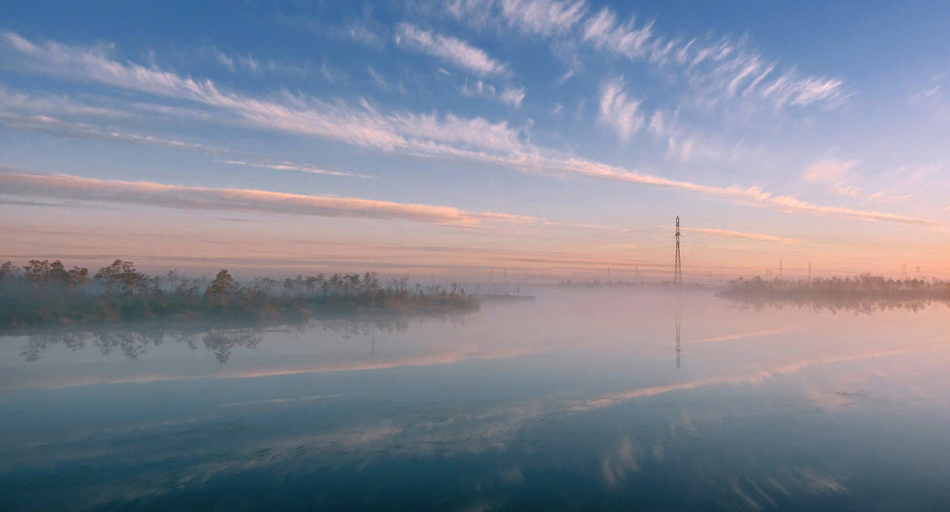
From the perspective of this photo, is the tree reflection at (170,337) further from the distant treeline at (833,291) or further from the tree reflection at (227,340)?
the distant treeline at (833,291)

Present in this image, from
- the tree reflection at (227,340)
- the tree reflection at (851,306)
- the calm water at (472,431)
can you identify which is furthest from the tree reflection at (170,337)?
the tree reflection at (851,306)

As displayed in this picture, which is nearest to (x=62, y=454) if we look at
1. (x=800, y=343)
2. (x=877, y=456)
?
(x=877, y=456)

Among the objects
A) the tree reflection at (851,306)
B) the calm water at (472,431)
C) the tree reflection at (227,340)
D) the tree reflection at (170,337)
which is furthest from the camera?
the tree reflection at (851,306)

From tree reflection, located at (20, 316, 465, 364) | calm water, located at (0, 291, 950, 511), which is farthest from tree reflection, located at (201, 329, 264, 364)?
calm water, located at (0, 291, 950, 511)

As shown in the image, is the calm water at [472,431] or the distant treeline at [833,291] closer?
the calm water at [472,431]

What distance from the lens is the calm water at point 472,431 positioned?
812 cm

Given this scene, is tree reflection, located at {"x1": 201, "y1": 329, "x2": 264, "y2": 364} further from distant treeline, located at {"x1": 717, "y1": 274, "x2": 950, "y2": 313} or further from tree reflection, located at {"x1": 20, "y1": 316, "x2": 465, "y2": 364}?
distant treeline, located at {"x1": 717, "y1": 274, "x2": 950, "y2": 313}

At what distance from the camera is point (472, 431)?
11.3 metres

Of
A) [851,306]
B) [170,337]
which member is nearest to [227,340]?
[170,337]

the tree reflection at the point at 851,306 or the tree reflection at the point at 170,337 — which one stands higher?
the tree reflection at the point at 851,306

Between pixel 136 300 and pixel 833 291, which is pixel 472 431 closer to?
pixel 136 300

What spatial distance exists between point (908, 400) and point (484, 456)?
12.0 meters

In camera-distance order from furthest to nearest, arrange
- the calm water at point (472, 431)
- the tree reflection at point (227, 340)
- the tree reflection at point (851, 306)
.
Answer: the tree reflection at point (851, 306) → the tree reflection at point (227, 340) → the calm water at point (472, 431)

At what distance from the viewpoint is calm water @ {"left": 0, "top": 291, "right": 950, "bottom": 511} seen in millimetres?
8117
